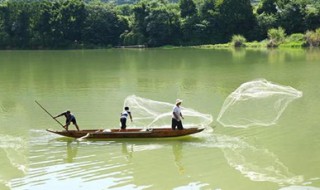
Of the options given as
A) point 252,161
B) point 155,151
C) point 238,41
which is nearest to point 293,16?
point 238,41

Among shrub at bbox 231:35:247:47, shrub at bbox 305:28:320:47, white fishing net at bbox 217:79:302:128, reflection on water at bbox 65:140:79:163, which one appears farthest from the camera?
shrub at bbox 231:35:247:47

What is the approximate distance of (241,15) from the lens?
88375 mm

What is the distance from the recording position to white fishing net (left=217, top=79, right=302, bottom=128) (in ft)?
58.3

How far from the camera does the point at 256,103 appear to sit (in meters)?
21.3

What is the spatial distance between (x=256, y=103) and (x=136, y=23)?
73.0 m

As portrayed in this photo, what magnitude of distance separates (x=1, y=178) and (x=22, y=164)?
4.40ft

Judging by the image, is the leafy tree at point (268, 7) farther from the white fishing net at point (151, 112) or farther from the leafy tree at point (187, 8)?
the white fishing net at point (151, 112)

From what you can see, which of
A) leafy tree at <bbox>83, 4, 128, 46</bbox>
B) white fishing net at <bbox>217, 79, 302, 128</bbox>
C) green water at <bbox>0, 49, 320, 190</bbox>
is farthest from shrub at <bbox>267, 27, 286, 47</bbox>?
white fishing net at <bbox>217, 79, 302, 128</bbox>

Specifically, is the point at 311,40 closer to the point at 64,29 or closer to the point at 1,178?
the point at 64,29

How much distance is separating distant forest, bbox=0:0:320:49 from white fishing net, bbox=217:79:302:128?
66.7m

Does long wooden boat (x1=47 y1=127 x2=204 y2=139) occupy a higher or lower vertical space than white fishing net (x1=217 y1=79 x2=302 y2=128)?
lower

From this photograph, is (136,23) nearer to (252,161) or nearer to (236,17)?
(236,17)

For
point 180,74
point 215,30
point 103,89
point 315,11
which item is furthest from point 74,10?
point 103,89

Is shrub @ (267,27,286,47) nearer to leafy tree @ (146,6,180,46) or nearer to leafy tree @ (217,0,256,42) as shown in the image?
leafy tree @ (217,0,256,42)
